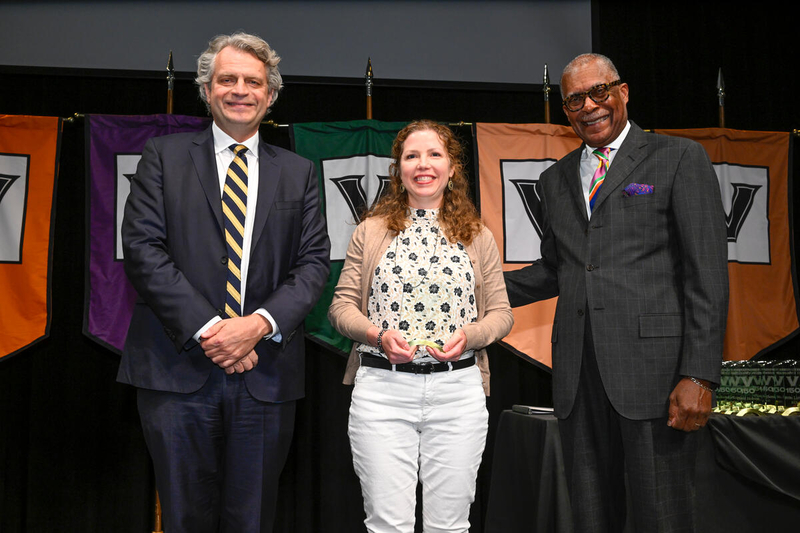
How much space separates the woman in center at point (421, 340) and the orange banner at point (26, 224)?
2306mm

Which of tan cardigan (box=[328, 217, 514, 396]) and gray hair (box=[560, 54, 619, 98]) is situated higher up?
gray hair (box=[560, 54, 619, 98])

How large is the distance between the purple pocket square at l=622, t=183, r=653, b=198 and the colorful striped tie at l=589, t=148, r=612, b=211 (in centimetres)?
11

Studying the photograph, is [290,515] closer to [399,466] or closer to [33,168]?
[399,466]

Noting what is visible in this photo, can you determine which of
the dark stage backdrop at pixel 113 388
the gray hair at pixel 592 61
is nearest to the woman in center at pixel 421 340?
the gray hair at pixel 592 61

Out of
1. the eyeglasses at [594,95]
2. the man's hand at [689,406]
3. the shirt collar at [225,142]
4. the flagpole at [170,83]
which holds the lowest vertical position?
the man's hand at [689,406]

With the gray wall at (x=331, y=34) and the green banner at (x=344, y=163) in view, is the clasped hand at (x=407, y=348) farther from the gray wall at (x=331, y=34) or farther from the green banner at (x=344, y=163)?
the gray wall at (x=331, y=34)

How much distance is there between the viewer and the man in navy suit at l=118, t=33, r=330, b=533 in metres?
1.73

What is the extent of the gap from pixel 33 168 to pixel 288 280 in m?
2.59

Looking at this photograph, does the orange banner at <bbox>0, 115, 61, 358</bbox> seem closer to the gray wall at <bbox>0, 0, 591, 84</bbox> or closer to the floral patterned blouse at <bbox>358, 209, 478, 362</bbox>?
the gray wall at <bbox>0, 0, 591, 84</bbox>

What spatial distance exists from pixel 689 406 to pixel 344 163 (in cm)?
255

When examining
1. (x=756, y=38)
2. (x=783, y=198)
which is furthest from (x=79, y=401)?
(x=756, y=38)

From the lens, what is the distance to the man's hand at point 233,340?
5.58 feet

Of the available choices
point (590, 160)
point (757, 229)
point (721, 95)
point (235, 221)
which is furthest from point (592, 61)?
point (757, 229)

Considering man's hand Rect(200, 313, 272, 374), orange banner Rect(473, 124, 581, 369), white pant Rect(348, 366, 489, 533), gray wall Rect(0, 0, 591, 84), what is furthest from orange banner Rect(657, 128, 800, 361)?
man's hand Rect(200, 313, 272, 374)
